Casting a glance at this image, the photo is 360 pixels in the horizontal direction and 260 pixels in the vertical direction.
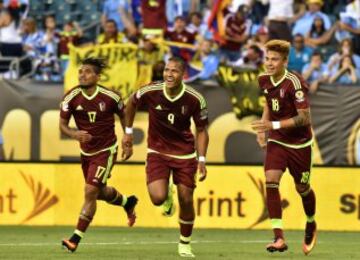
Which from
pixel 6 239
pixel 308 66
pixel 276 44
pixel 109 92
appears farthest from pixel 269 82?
pixel 308 66

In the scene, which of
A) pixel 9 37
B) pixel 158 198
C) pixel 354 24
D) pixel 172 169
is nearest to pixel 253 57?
pixel 354 24

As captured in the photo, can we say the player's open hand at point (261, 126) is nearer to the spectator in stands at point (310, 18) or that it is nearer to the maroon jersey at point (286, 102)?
the maroon jersey at point (286, 102)

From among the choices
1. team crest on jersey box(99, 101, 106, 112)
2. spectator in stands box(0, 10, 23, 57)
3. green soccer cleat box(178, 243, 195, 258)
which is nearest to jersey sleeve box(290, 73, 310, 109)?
green soccer cleat box(178, 243, 195, 258)

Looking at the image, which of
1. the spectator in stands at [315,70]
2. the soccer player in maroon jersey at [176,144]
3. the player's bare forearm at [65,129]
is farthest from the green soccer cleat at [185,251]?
the spectator in stands at [315,70]

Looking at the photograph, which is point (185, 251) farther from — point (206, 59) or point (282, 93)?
point (206, 59)

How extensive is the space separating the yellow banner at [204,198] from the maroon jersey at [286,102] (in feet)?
16.2

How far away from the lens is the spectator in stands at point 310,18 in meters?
21.5

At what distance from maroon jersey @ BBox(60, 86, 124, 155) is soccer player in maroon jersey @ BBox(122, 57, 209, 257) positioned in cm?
83

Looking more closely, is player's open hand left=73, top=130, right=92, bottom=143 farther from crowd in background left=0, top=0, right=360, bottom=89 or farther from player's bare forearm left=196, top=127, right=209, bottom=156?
crowd in background left=0, top=0, right=360, bottom=89

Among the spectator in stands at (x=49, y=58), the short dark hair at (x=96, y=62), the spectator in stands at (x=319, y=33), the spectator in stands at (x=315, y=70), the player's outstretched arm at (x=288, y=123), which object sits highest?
the short dark hair at (x=96, y=62)

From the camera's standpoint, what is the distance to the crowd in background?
20078 millimetres

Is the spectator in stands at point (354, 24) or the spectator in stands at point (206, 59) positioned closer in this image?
the spectator in stands at point (206, 59)

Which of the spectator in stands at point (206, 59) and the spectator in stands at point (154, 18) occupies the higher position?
the spectator in stands at point (154, 18)

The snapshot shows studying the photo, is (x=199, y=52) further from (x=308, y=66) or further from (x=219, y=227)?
(x=219, y=227)
